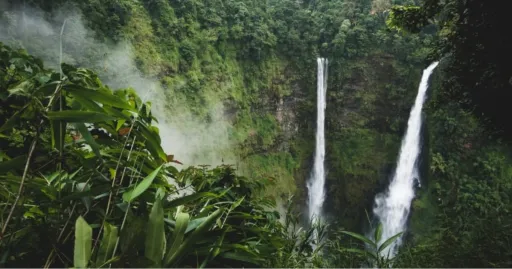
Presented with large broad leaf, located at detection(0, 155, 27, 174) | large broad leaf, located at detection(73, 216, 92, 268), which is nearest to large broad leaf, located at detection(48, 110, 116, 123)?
large broad leaf, located at detection(0, 155, 27, 174)

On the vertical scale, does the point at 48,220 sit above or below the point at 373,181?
above

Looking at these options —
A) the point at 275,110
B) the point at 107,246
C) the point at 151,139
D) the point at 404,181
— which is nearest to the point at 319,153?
the point at 275,110

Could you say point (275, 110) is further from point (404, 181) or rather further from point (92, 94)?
point (92, 94)

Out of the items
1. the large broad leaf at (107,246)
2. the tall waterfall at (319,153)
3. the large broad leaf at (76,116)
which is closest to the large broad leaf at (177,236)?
the large broad leaf at (107,246)

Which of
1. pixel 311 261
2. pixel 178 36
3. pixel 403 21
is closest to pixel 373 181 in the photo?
pixel 178 36

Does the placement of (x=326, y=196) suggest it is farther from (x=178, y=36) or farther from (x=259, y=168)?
(x=178, y=36)

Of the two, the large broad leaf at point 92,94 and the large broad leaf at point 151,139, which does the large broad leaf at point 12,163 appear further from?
the large broad leaf at point 151,139
